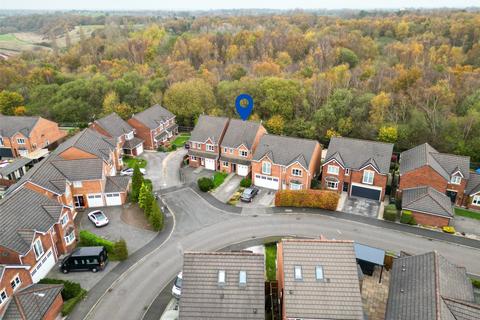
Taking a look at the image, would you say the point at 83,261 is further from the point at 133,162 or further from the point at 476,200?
the point at 476,200

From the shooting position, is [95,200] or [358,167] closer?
[95,200]

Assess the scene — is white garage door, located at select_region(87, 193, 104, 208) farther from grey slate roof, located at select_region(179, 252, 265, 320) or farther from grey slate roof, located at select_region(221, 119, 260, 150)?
grey slate roof, located at select_region(179, 252, 265, 320)

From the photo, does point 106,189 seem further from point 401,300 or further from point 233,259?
point 401,300

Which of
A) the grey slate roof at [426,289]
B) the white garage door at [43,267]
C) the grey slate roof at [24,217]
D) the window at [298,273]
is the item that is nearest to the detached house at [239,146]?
the grey slate roof at [24,217]

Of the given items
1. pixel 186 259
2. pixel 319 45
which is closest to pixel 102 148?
pixel 186 259

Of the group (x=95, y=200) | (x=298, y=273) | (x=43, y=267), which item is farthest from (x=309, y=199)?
(x=43, y=267)

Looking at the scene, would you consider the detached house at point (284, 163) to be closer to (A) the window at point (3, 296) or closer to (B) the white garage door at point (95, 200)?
(B) the white garage door at point (95, 200)

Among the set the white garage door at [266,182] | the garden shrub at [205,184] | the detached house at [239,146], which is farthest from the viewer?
→ the detached house at [239,146]
